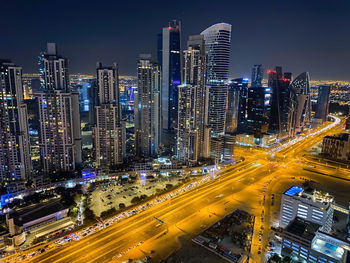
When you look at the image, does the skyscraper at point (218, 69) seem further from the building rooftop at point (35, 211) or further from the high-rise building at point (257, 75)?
the high-rise building at point (257, 75)

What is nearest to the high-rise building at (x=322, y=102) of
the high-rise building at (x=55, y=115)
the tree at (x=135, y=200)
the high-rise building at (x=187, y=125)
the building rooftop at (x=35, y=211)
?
the high-rise building at (x=187, y=125)

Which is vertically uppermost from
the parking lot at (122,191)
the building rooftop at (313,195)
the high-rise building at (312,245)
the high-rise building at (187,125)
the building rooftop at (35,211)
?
the high-rise building at (187,125)

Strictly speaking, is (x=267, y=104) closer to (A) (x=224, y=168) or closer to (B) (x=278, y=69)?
(B) (x=278, y=69)

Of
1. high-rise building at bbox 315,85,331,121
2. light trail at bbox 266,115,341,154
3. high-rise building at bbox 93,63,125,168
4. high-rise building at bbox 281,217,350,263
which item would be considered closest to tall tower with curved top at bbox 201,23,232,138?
light trail at bbox 266,115,341,154

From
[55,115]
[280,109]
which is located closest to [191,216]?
[55,115]

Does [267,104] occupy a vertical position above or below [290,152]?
above

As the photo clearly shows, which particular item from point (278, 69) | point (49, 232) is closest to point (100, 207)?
point (49, 232)
